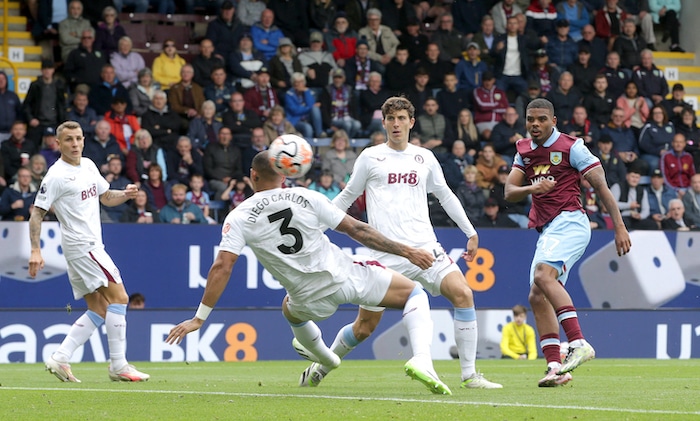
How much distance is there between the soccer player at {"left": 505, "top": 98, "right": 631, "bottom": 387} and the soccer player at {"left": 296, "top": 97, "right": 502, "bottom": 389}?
2.02ft

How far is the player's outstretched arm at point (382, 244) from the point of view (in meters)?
7.91

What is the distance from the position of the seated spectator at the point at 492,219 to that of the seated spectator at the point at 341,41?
4.28m

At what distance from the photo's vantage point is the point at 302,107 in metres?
21.2

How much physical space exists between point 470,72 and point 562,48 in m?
2.54

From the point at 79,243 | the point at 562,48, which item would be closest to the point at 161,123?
the point at 562,48

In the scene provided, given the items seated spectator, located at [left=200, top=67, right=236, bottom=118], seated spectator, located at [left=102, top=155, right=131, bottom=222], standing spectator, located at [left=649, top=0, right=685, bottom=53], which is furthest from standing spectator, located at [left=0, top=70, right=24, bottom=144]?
standing spectator, located at [left=649, top=0, right=685, bottom=53]

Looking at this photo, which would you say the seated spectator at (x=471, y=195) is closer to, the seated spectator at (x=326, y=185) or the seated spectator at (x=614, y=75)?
the seated spectator at (x=326, y=185)

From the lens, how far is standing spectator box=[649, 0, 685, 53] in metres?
26.6

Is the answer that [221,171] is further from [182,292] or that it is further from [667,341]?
[667,341]

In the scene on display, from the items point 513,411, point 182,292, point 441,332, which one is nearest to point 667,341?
point 441,332

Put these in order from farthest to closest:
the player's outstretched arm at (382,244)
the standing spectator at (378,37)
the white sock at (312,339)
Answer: the standing spectator at (378,37), the white sock at (312,339), the player's outstretched arm at (382,244)

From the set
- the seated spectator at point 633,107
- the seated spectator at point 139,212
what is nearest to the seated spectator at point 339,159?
the seated spectator at point 139,212

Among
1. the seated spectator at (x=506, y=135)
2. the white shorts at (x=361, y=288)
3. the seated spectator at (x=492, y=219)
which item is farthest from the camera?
the seated spectator at (x=506, y=135)

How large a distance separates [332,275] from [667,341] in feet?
33.0
